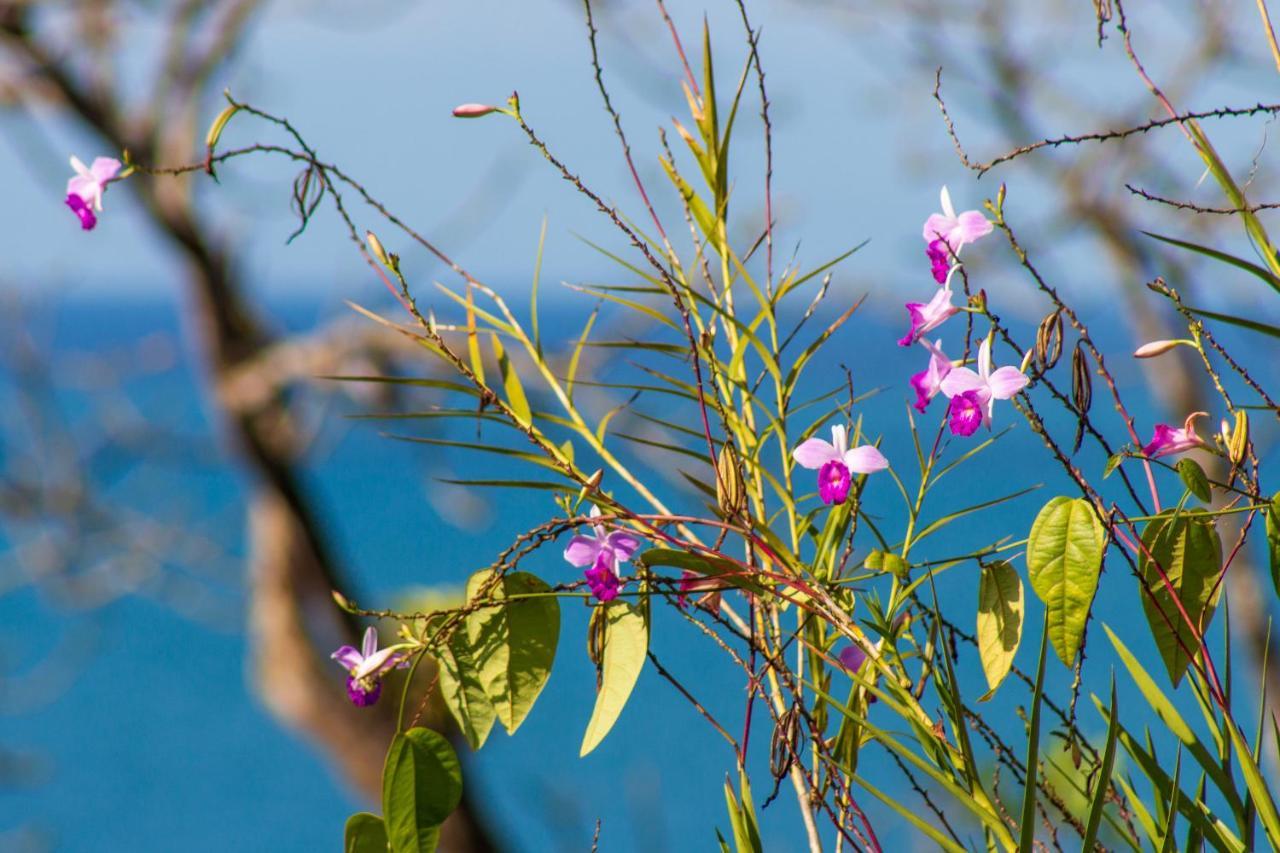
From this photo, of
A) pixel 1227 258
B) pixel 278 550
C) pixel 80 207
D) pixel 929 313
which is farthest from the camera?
pixel 278 550

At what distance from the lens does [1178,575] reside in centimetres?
57

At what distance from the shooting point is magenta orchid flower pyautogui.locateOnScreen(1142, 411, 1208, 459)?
60 cm

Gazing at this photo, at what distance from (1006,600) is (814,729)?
11 centimetres

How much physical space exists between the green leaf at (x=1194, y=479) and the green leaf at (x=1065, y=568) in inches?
1.7

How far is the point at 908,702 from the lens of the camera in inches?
22.6

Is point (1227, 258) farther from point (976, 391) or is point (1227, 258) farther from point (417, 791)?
point (417, 791)

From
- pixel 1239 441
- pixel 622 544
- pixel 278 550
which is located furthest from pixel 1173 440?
pixel 278 550

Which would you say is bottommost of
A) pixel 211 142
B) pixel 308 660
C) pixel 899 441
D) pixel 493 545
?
pixel 211 142

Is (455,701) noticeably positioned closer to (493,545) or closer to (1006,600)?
(1006,600)

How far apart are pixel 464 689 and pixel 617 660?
8 centimetres

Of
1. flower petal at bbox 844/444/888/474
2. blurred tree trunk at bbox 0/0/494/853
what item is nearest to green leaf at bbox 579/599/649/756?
flower petal at bbox 844/444/888/474

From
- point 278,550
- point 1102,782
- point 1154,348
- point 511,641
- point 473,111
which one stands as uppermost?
point 278,550

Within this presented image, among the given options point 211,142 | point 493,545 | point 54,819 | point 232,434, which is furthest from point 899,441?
point 211,142

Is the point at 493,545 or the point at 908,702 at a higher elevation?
the point at 493,545
